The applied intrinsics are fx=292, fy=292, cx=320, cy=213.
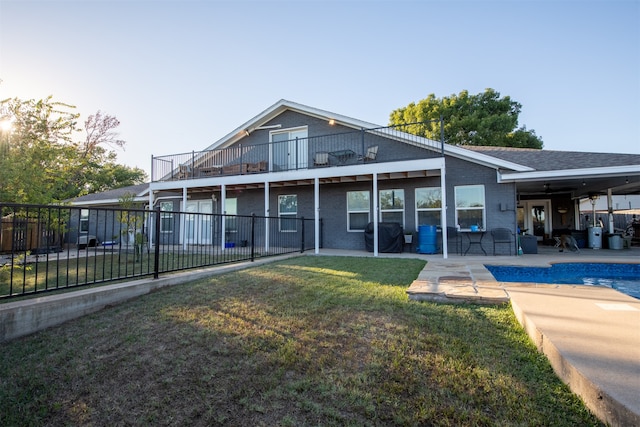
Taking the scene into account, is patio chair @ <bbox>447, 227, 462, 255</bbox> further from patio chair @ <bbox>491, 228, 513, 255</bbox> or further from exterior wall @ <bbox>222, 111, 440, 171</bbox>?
exterior wall @ <bbox>222, 111, 440, 171</bbox>

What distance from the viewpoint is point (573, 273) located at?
6867mm

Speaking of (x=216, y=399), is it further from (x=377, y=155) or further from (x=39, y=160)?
(x=377, y=155)

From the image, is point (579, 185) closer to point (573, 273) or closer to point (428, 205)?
point (573, 273)

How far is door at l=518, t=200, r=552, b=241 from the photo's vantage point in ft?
45.2

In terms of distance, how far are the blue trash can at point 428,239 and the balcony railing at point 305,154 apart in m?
2.55

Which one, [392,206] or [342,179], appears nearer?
[392,206]

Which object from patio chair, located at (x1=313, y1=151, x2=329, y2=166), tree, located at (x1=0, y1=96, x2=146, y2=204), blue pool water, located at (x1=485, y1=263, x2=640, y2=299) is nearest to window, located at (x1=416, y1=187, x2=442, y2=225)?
blue pool water, located at (x1=485, y1=263, x2=640, y2=299)

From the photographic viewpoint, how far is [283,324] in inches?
118

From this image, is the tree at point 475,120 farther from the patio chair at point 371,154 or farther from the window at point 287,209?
the window at point 287,209

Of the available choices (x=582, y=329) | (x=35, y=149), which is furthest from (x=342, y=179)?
(x=582, y=329)

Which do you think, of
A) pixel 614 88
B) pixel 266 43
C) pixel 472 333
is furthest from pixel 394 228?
pixel 614 88

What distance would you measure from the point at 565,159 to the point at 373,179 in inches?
239

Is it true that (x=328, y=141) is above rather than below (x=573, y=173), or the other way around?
above

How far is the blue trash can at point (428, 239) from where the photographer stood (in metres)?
9.20
